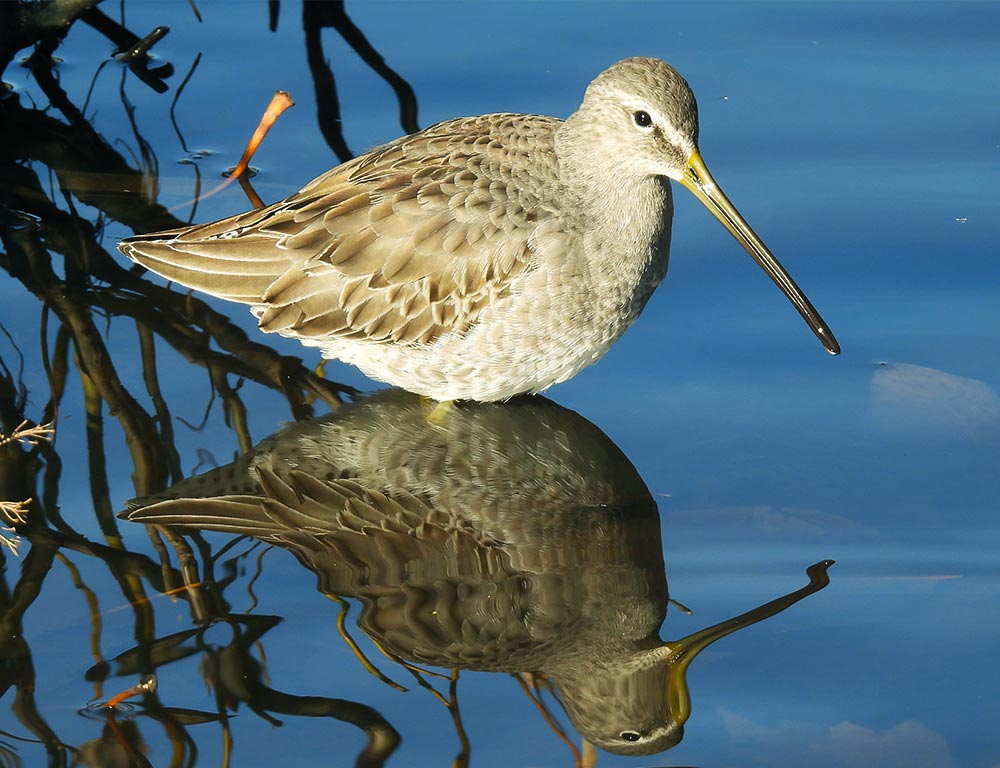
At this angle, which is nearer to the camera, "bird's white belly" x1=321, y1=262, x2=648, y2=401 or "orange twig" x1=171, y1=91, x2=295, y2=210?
"bird's white belly" x1=321, y1=262, x2=648, y2=401

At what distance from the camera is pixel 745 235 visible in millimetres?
4887

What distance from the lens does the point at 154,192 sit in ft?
19.1

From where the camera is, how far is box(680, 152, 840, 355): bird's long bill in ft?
15.7

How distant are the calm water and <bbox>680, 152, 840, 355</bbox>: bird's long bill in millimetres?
240

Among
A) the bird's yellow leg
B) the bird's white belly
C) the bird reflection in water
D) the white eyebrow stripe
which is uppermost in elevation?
the white eyebrow stripe

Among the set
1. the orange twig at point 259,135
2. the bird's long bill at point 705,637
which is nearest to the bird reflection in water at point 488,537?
the bird's long bill at point 705,637

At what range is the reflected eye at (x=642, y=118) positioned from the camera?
4.77 m

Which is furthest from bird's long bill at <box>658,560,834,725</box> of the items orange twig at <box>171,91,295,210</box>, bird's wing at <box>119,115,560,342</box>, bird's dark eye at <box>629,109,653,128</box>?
orange twig at <box>171,91,295,210</box>

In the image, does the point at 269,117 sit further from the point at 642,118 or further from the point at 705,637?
the point at 705,637

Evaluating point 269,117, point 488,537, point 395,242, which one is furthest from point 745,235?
point 269,117

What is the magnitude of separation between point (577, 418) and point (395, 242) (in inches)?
32.5

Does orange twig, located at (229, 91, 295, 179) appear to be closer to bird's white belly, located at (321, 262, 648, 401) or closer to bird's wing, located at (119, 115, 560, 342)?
bird's wing, located at (119, 115, 560, 342)

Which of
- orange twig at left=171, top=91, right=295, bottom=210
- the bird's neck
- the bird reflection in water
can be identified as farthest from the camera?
orange twig at left=171, top=91, right=295, bottom=210

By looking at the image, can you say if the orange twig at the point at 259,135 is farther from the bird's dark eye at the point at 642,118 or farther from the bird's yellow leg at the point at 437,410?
the bird's dark eye at the point at 642,118
